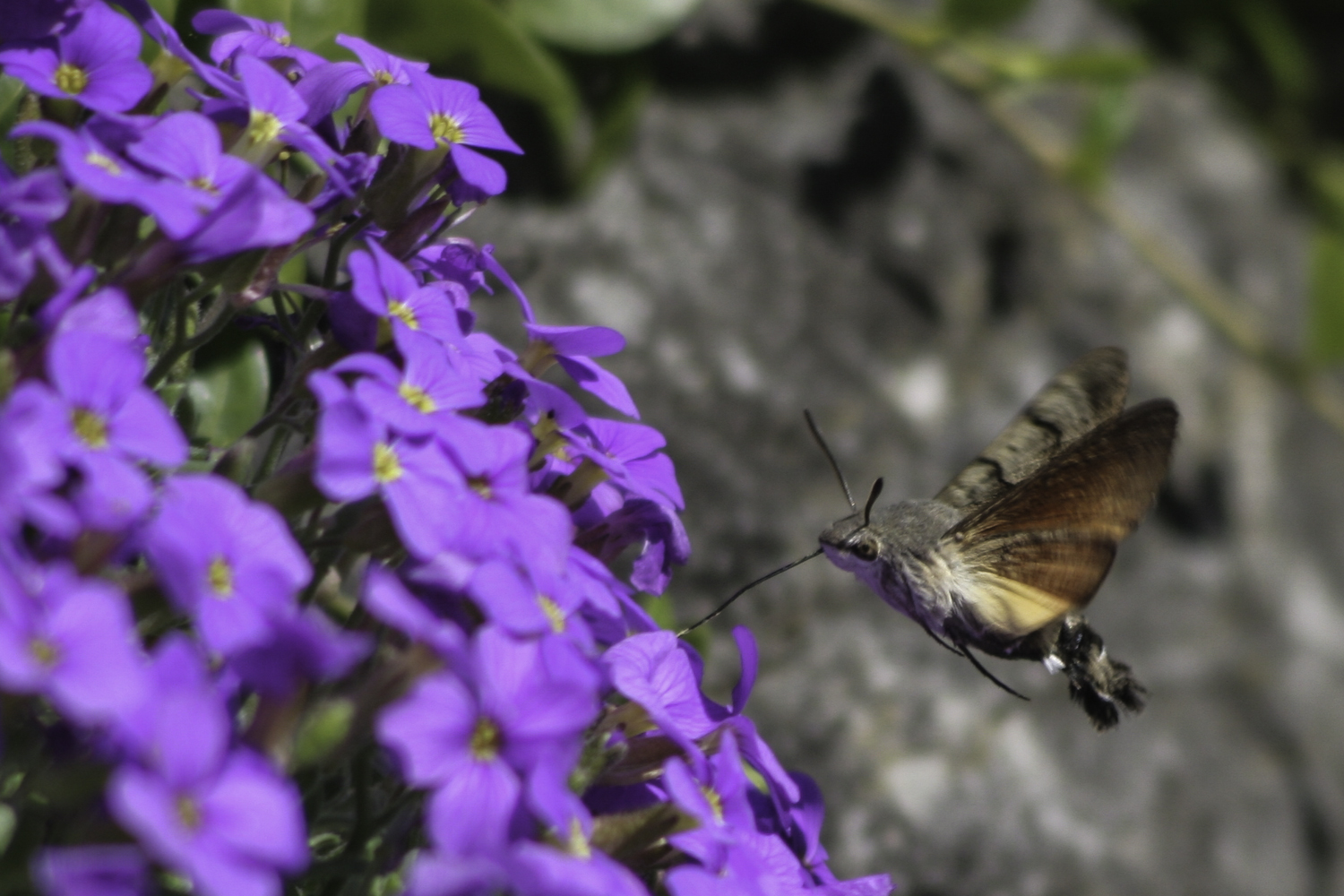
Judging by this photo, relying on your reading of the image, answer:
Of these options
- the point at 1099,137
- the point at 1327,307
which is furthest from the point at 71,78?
the point at 1327,307

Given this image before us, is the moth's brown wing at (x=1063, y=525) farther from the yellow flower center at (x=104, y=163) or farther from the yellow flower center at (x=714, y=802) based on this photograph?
the yellow flower center at (x=104, y=163)

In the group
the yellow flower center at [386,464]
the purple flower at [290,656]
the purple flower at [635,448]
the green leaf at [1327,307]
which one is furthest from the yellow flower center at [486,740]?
the green leaf at [1327,307]

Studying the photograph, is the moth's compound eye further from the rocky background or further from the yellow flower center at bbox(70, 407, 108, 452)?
the yellow flower center at bbox(70, 407, 108, 452)

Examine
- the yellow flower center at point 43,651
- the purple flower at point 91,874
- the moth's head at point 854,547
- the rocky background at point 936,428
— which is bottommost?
the rocky background at point 936,428

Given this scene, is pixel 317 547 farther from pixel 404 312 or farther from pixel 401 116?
pixel 401 116

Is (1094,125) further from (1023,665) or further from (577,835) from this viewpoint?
(577,835)

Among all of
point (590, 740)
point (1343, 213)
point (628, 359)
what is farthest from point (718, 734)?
point (1343, 213)

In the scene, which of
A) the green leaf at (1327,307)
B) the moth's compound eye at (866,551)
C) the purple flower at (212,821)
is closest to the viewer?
the purple flower at (212,821)
